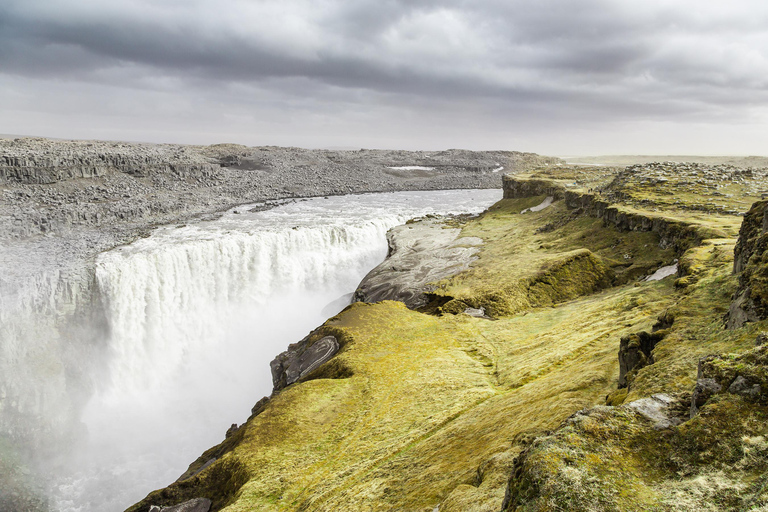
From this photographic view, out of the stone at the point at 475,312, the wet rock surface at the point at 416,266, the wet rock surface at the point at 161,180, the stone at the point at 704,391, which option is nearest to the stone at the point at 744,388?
the stone at the point at 704,391

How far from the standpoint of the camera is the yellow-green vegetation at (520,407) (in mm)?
5090

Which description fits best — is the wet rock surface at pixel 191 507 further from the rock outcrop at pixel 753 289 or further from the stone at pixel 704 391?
the rock outcrop at pixel 753 289

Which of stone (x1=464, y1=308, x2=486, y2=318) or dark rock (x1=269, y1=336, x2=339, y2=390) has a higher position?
stone (x1=464, y1=308, x2=486, y2=318)

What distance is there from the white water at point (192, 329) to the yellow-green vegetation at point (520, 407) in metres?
13.1

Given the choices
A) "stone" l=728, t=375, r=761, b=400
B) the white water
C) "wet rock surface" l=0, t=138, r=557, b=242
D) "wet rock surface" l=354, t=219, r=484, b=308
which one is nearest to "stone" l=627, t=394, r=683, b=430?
"stone" l=728, t=375, r=761, b=400

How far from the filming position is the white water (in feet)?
84.8

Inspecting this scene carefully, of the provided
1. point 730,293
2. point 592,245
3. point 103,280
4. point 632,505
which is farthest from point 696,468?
point 103,280

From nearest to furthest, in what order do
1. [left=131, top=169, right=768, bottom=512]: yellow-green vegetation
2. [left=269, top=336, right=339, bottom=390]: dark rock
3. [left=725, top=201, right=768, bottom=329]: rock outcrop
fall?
1. [left=131, top=169, right=768, bottom=512]: yellow-green vegetation
2. [left=725, top=201, right=768, bottom=329]: rock outcrop
3. [left=269, top=336, right=339, bottom=390]: dark rock

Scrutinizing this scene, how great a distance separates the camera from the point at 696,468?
194 inches

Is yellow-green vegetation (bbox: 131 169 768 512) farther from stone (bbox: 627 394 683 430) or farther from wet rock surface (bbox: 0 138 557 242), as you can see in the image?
wet rock surface (bbox: 0 138 557 242)

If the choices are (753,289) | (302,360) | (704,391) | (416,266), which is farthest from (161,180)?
(704,391)

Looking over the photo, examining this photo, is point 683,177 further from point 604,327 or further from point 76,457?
point 76,457

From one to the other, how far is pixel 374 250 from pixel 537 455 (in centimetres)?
4138

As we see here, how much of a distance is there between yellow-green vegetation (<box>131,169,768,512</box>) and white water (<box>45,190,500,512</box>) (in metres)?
13.1
